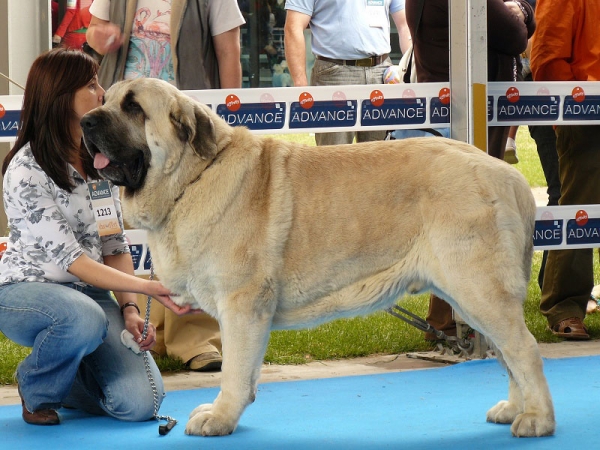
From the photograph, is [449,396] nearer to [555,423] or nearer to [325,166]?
[555,423]

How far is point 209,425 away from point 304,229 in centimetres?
83

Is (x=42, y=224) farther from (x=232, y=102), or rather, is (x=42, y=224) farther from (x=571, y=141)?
(x=571, y=141)

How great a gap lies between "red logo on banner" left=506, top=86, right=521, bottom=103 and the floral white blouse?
2464mm

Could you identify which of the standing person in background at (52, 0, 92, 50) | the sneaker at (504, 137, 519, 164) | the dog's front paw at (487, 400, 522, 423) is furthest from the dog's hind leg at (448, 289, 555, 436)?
the standing person in background at (52, 0, 92, 50)

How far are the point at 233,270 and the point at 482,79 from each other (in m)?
2.13

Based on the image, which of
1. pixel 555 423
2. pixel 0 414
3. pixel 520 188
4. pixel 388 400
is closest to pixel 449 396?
pixel 388 400

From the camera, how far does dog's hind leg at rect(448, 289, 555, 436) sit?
3279mm

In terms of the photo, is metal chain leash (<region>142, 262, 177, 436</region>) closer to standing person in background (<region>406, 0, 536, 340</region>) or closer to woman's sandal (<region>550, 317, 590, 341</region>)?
standing person in background (<region>406, 0, 536, 340</region>)

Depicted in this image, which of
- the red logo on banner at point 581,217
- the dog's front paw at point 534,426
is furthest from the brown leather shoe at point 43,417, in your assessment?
the red logo on banner at point 581,217

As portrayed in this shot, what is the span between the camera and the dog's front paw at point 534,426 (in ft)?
10.9

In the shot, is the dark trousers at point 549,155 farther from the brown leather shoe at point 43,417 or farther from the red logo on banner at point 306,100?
the brown leather shoe at point 43,417

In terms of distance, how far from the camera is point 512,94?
4977mm

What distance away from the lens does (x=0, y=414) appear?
388 centimetres

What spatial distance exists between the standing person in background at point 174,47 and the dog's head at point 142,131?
1531 mm
